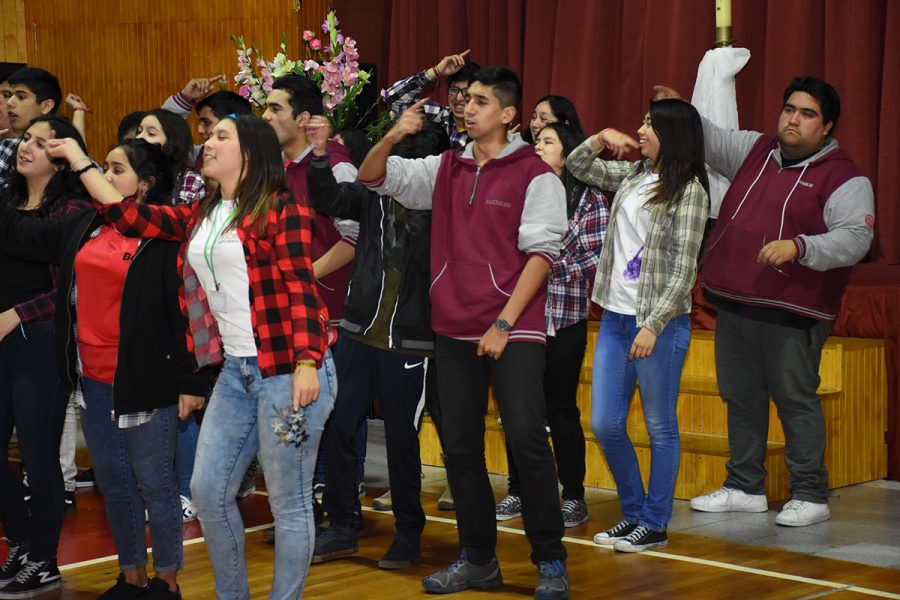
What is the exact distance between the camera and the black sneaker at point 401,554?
167 inches

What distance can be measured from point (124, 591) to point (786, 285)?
259cm

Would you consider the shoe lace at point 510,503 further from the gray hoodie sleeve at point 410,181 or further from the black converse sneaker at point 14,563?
the black converse sneaker at point 14,563

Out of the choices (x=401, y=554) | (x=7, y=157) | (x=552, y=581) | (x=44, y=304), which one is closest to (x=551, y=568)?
(x=552, y=581)

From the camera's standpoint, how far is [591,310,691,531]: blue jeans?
441 cm

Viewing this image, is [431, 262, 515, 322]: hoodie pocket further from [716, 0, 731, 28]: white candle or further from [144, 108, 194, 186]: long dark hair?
[716, 0, 731, 28]: white candle

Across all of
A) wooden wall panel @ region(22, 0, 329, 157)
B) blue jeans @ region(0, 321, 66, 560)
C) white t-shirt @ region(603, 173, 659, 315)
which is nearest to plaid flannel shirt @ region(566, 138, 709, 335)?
white t-shirt @ region(603, 173, 659, 315)

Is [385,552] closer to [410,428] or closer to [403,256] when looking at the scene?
[410,428]

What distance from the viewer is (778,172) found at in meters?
4.81

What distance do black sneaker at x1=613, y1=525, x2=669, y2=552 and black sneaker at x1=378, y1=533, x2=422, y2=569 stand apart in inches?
28.0

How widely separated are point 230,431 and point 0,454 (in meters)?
1.32

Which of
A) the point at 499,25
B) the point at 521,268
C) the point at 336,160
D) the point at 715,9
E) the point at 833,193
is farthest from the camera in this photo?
the point at 499,25

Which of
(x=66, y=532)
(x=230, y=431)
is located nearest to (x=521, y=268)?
(x=230, y=431)

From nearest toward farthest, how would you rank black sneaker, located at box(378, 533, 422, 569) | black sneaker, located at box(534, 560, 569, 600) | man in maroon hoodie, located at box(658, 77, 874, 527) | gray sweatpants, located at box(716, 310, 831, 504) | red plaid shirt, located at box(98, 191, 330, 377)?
red plaid shirt, located at box(98, 191, 330, 377) < black sneaker, located at box(534, 560, 569, 600) < black sneaker, located at box(378, 533, 422, 569) < man in maroon hoodie, located at box(658, 77, 874, 527) < gray sweatpants, located at box(716, 310, 831, 504)

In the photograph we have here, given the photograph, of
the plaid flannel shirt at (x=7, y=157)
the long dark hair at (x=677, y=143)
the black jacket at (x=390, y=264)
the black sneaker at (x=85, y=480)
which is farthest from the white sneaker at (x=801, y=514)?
the plaid flannel shirt at (x=7, y=157)
